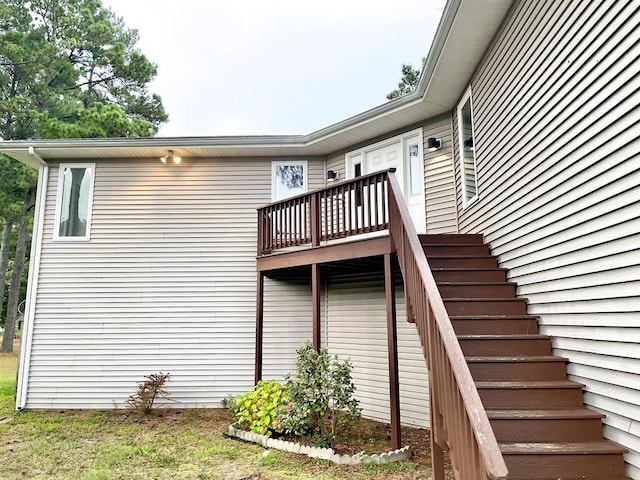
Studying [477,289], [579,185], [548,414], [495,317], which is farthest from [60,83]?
[548,414]

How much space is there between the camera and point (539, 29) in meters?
3.93

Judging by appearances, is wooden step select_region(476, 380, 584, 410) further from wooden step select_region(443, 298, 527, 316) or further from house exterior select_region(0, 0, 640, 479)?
wooden step select_region(443, 298, 527, 316)

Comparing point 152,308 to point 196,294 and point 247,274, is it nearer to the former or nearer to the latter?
point 196,294

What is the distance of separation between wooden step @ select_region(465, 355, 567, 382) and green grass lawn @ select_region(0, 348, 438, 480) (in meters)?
1.59

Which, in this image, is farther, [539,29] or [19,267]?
[19,267]

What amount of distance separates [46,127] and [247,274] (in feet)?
34.3

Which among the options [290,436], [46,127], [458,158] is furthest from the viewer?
[46,127]

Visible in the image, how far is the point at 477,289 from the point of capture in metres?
4.48

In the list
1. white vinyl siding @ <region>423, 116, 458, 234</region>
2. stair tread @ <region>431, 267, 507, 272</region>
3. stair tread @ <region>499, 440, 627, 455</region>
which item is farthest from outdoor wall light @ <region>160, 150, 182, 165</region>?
stair tread @ <region>499, 440, 627, 455</region>

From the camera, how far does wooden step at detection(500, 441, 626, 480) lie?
275 cm

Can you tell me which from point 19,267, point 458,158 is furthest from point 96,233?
point 19,267

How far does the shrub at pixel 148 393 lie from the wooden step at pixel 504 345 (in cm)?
575

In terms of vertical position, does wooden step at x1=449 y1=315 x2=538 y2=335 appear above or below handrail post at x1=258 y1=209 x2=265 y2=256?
below

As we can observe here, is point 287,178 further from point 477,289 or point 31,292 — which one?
point 31,292
